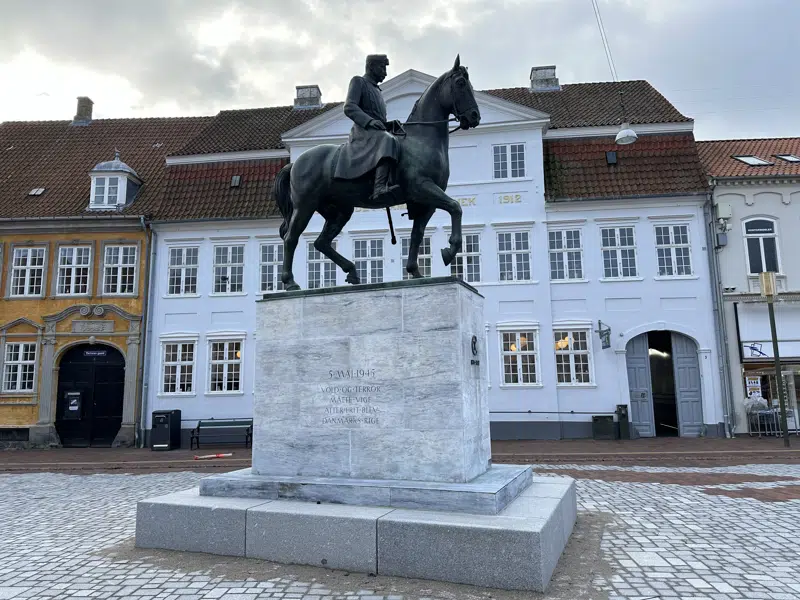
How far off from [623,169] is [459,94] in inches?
636

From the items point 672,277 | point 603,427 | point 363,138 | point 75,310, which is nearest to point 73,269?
point 75,310

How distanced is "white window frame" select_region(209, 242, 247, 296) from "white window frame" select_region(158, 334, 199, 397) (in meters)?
1.87

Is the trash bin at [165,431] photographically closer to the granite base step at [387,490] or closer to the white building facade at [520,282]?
the white building facade at [520,282]

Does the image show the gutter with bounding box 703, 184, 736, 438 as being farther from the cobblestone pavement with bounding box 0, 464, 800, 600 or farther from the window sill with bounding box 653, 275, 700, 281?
the cobblestone pavement with bounding box 0, 464, 800, 600

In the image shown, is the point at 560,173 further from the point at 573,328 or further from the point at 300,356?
the point at 300,356

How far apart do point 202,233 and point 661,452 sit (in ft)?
55.1

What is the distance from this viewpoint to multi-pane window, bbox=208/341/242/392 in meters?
21.5

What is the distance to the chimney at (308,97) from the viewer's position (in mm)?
27469

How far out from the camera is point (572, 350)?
65.6 ft

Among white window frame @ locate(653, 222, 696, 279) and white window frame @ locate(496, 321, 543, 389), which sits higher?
white window frame @ locate(653, 222, 696, 279)

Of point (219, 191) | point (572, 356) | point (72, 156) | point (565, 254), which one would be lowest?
point (572, 356)

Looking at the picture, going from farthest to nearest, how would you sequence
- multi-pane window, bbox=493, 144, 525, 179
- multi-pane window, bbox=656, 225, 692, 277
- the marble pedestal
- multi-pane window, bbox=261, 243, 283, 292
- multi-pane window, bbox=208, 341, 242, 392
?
multi-pane window, bbox=261, 243, 283, 292 < multi-pane window, bbox=208, 341, 242, 392 < multi-pane window, bbox=493, 144, 525, 179 < multi-pane window, bbox=656, 225, 692, 277 < the marble pedestal

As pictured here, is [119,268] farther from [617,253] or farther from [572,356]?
[617,253]

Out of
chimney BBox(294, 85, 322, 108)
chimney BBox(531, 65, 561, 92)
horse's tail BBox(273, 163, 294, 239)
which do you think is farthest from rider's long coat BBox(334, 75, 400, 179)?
chimney BBox(294, 85, 322, 108)
